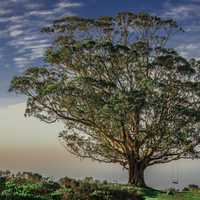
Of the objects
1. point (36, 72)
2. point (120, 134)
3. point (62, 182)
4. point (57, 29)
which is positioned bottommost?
point (62, 182)

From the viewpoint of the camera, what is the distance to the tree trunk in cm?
3994

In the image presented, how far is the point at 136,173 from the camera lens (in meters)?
40.2

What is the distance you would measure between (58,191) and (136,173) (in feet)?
49.9

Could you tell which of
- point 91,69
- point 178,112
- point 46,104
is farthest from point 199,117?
point 46,104

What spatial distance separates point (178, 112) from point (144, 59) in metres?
4.43

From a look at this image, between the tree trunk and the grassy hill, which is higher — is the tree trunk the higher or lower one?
the higher one

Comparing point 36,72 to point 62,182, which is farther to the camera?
point 36,72

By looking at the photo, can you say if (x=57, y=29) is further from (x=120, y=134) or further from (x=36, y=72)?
(x=120, y=134)

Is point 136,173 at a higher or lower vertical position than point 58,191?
higher

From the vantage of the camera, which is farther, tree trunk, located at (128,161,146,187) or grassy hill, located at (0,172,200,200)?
tree trunk, located at (128,161,146,187)

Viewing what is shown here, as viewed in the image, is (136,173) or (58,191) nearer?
(58,191)

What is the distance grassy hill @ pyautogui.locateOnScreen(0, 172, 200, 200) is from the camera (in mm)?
24359

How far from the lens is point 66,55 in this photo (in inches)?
1544

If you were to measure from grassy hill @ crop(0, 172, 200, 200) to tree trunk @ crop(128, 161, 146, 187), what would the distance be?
21.7 ft
